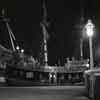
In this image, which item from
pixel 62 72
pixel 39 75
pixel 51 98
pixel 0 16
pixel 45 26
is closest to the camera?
pixel 51 98

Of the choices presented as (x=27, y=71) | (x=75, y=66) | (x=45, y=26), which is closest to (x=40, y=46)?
(x=45, y=26)

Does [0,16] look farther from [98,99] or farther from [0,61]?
[98,99]

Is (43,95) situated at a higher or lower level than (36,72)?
lower

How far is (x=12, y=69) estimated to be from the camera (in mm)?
34844

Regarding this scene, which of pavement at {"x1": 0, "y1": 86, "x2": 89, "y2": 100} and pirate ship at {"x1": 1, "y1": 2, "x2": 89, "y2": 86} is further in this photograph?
pirate ship at {"x1": 1, "y1": 2, "x2": 89, "y2": 86}

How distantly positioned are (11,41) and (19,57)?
14.5 meters

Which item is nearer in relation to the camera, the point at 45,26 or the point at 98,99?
the point at 98,99

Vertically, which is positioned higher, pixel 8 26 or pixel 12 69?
pixel 8 26

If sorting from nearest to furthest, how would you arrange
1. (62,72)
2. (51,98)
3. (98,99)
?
(98,99) < (51,98) < (62,72)

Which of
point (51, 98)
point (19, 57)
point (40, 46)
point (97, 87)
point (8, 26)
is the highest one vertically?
point (8, 26)

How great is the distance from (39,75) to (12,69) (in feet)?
21.3

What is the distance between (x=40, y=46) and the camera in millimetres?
59906

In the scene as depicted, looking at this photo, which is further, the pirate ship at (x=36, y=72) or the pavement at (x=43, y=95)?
the pirate ship at (x=36, y=72)

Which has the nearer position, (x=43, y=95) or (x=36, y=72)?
(x=43, y=95)
